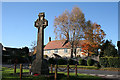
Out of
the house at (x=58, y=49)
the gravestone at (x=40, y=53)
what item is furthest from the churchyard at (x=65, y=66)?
the house at (x=58, y=49)

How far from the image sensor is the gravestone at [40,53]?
13.6 meters

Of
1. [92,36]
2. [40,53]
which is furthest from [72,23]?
[40,53]

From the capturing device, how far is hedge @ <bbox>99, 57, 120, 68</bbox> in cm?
2691

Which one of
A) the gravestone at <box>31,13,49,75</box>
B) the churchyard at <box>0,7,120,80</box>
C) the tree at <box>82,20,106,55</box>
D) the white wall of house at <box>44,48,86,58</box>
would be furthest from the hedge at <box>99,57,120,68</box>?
the white wall of house at <box>44,48,86,58</box>

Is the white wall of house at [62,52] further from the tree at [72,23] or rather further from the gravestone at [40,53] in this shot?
the gravestone at [40,53]

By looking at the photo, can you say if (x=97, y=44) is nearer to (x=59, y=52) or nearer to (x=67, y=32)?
(x=67, y=32)

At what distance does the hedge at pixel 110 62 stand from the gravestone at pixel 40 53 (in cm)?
1729

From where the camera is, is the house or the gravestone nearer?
the gravestone

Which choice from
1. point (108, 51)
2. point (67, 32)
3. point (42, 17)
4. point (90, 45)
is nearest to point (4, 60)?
point (67, 32)

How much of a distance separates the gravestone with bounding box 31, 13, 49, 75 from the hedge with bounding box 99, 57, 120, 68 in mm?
17290

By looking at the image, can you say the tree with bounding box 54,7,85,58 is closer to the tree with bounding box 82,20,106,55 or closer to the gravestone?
the tree with bounding box 82,20,106,55

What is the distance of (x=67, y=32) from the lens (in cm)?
4097

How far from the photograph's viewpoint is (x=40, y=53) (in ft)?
45.4

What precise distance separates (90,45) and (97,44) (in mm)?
1852
